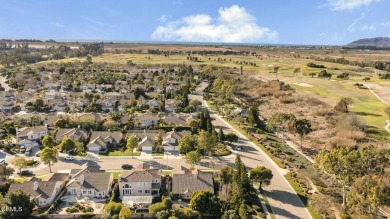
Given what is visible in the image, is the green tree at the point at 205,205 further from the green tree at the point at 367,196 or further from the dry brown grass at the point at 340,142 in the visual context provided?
the dry brown grass at the point at 340,142

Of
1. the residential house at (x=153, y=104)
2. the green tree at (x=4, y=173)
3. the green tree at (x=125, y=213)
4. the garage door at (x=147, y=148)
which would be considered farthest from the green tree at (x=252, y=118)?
the green tree at (x=4, y=173)

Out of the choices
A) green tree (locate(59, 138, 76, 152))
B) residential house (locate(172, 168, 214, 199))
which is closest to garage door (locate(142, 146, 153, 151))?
green tree (locate(59, 138, 76, 152))

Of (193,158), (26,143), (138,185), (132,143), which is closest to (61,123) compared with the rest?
(26,143)

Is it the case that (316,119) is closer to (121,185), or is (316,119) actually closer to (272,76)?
(121,185)

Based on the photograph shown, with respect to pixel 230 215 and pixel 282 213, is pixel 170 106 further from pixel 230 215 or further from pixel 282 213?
pixel 230 215

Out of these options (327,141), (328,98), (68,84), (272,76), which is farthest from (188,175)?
(272,76)

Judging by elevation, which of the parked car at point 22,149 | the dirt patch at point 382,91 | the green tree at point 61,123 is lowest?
the parked car at point 22,149
